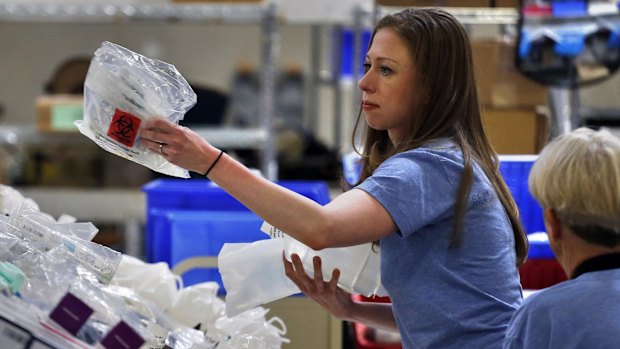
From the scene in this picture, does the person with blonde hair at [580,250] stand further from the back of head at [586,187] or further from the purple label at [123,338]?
the purple label at [123,338]

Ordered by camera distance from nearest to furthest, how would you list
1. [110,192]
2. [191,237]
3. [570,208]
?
[570,208] < [191,237] < [110,192]

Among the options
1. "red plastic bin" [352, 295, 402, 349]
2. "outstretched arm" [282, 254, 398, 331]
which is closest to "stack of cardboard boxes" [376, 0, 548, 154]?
"red plastic bin" [352, 295, 402, 349]

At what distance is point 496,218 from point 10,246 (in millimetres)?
786

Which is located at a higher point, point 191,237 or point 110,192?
→ point 191,237

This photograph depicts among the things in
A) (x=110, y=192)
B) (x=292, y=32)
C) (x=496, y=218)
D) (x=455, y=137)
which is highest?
(x=455, y=137)

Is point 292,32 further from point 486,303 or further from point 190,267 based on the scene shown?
point 486,303

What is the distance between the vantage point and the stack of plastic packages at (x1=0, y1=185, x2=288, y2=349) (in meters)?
1.14

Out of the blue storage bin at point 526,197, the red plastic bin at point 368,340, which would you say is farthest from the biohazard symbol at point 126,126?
the blue storage bin at point 526,197

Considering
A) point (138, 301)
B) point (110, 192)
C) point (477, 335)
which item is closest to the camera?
point (477, 335)

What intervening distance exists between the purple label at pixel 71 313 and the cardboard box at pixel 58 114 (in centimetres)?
299

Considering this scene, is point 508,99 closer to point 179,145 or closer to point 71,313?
point 179,145

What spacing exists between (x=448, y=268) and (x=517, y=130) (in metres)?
1.46

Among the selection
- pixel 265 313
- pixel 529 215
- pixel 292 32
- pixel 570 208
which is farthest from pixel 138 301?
pixel 292 32

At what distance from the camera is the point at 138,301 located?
1703 mm
